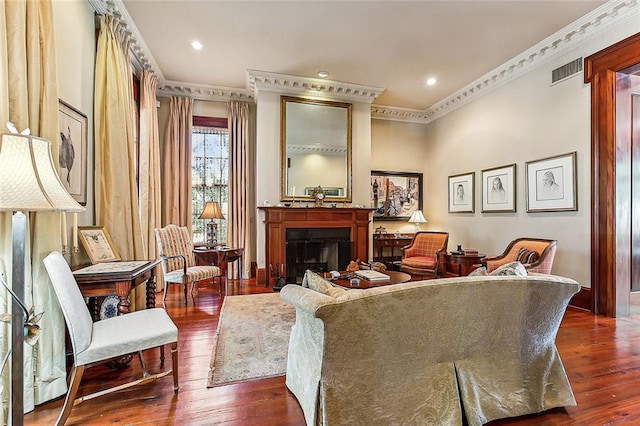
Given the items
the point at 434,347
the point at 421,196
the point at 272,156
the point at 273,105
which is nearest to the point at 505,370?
the point at 434,347

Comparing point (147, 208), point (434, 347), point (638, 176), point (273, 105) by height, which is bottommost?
point (434, 347)

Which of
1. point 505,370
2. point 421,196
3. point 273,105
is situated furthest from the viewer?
point 421,196

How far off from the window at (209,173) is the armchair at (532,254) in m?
4.56

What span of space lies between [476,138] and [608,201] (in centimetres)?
240

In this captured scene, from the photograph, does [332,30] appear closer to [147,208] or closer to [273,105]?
[273,105]

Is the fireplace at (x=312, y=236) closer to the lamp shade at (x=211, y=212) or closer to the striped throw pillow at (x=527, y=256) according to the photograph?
the lamp shade at (x=211, y=212)

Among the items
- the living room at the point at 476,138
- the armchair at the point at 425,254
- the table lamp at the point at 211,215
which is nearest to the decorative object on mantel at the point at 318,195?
the living room at the point at 476,138

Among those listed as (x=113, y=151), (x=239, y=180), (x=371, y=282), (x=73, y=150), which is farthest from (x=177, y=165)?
(x=371, y=282)

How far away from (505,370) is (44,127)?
320cm

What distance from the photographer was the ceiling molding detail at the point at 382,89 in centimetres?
344

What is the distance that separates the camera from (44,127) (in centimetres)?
197

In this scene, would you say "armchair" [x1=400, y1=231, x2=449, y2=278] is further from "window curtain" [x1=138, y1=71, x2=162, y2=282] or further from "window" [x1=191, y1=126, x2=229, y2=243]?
"window curtain" [x1=138, y1=71, x2=162, y2=282]

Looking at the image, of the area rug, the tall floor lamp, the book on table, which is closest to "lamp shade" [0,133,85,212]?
the tall floor lamp

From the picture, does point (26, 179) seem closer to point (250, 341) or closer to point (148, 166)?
point (250, 341)
